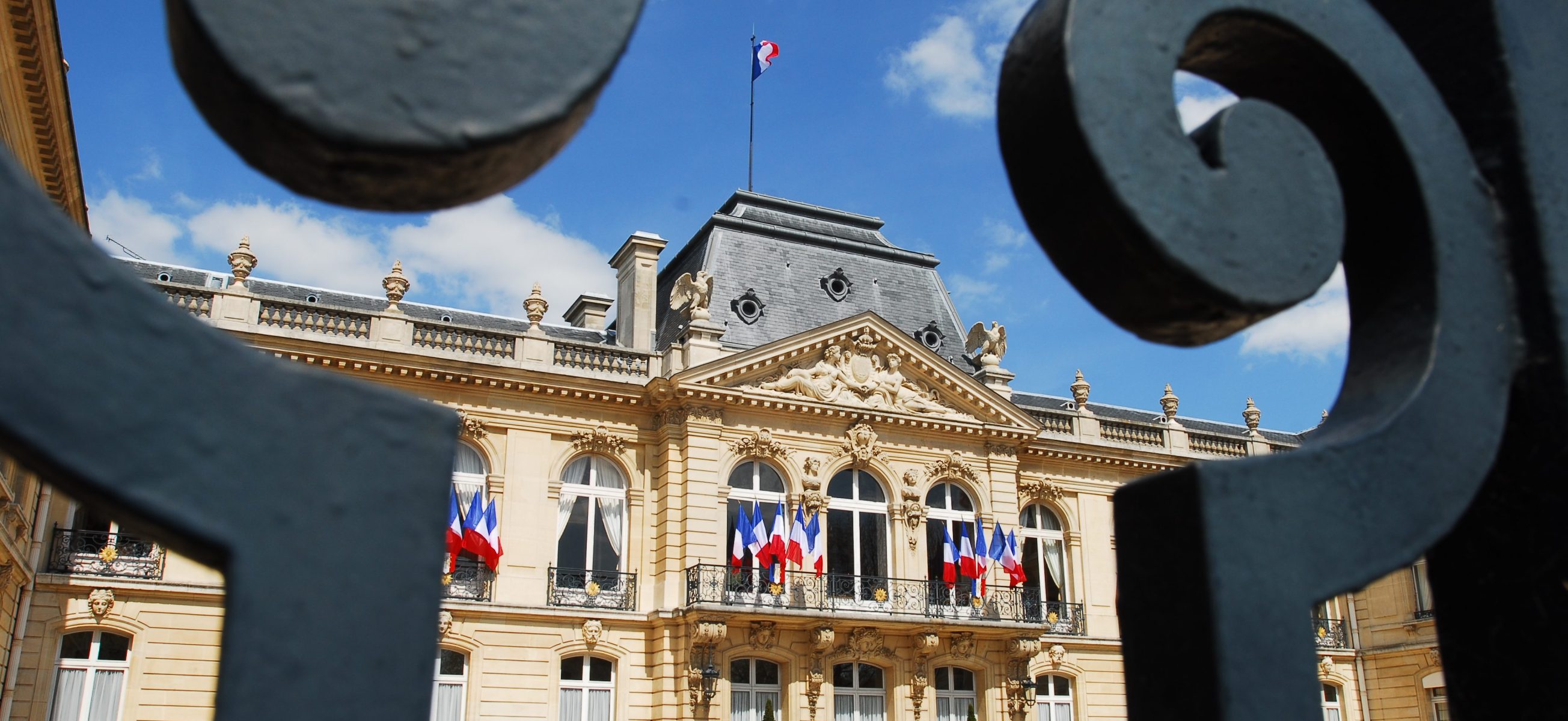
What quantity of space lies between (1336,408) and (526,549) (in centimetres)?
2125

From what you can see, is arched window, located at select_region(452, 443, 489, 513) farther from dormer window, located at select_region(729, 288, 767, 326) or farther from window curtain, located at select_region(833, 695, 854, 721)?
window curtain, located at select_region(833, 695, 854, 721)

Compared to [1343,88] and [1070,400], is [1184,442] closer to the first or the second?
[1070,400]

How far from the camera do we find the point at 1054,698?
25844 mm

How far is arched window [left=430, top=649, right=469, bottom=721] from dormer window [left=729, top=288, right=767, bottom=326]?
913cm

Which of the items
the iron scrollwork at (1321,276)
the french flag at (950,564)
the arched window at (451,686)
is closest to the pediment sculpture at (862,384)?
the french flag at (950,564)

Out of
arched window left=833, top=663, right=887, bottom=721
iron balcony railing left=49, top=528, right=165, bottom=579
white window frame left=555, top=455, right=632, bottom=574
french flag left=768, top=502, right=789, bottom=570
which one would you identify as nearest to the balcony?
french flag left=768, top=502, right=789, bottom=570

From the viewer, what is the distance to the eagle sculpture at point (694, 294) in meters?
23.9

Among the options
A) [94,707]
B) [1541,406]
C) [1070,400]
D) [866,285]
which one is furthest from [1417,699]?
[1541,406]

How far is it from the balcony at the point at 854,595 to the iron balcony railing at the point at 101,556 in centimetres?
887

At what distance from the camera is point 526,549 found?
850 inches

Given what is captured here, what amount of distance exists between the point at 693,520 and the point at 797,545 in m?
1.96

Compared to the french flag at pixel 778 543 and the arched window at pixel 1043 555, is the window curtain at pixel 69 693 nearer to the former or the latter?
the french flag at pixel 778 543

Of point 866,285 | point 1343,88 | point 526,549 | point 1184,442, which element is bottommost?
point 1343,88

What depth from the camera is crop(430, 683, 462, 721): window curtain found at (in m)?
20.4
